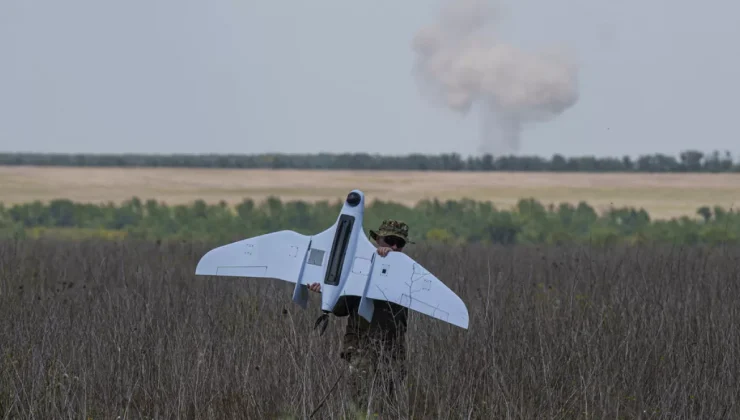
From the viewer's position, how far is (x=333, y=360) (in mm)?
A: 8289

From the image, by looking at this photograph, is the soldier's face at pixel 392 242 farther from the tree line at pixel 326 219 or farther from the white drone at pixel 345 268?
the tree line at pixel 326 219

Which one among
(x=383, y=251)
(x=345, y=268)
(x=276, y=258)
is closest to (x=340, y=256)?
(x=345, y=268)

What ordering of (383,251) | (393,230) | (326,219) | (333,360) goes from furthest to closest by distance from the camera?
(326,219) < (333,360) < (393,230) < (383,251)

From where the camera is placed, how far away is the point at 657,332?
30.8 ft

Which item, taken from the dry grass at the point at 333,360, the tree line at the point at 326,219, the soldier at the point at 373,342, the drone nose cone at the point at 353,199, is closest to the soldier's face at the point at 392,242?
the soldier at the point at 373,342

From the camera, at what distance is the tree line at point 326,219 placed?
122ft

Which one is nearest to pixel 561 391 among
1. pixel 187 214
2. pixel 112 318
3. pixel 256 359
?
pixel 256 359

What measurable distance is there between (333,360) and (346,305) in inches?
47.9

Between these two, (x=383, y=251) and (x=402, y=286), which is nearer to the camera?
(x=402, y=286)

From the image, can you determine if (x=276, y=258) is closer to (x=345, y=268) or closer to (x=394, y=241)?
(x=345, y=268)

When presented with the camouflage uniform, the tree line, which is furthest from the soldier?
the tree line

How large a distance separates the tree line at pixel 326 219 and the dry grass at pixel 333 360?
24.3 metres

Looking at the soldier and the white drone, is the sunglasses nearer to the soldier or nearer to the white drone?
the soldier

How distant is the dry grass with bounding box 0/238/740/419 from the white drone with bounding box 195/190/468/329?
1.72 ft
